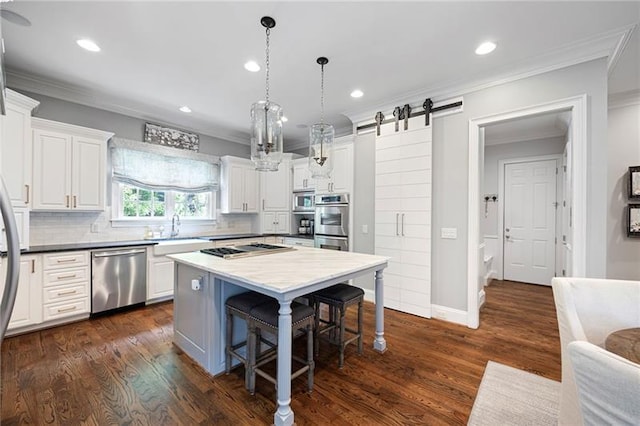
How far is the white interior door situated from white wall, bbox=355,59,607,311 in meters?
2.85

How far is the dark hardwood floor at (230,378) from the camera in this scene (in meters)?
1.81

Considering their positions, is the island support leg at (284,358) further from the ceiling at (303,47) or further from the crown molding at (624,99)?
the crown molding at (624,99)

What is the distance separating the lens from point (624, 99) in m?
3.54

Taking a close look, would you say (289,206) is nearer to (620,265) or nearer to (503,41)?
(503,41)

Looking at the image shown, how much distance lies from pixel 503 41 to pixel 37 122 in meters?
4.84

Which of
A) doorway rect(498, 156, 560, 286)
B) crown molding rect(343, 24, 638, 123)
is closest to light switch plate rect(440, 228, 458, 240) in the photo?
crown molding rect(343, 24, 638, 123)

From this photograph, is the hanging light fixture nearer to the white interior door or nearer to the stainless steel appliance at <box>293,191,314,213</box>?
the stainless steel appliance at <box>293,191,314,213</box>

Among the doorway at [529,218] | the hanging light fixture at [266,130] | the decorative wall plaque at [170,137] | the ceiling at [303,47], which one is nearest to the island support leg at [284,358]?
the hanging light fixture at [266,130]

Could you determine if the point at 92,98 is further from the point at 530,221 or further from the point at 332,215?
the point at 530,221

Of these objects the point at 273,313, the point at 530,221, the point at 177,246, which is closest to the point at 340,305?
the point at 273,313

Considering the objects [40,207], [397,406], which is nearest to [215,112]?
[40,207]

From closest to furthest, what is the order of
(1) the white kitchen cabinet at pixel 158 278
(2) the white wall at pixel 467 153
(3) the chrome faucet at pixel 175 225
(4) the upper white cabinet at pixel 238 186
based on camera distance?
(2) the white wall at pixel 467 153
(1) the white kitchen cabinet at pixel 158 278
(3) the chrome faucet at pixel 175 225
(4) the upper white cabinet at pixel 238 186

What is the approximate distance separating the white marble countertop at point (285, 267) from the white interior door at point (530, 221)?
13.6 ft

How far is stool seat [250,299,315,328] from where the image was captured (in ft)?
6.23
